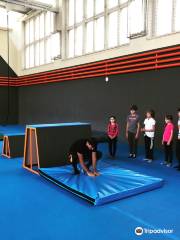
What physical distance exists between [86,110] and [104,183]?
22.4ft

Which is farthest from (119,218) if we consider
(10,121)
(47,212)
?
(10,121)

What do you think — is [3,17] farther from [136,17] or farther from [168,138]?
[168,138]

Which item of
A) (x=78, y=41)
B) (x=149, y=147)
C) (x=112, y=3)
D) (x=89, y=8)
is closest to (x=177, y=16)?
(x=112, y=3)

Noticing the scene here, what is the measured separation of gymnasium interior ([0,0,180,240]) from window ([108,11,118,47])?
35 mm

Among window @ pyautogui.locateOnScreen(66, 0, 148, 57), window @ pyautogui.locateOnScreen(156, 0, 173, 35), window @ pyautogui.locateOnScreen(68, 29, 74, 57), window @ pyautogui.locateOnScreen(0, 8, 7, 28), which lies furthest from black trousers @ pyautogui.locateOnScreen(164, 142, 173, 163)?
window @ pyautogui.locateOnScreen(0, 8, 7, 28)

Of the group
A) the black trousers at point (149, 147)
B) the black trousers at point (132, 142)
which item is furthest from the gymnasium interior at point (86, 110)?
the black trousers at point (132, 142)

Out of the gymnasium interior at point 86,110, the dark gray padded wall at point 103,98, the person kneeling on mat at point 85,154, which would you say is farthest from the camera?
the dark gray padded wall at point 103,98

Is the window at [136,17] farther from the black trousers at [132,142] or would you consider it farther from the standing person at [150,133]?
the black trousers at [132,142]

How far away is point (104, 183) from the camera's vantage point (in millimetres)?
4492

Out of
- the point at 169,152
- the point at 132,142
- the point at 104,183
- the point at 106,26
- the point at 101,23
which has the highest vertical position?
the point at 101,23

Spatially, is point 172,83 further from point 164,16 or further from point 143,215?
point 143,215

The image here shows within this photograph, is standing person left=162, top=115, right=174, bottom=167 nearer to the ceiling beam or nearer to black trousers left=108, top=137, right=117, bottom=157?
black trousers left=108, top=137, right=117, bottom=157

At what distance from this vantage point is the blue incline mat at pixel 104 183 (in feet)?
13.2

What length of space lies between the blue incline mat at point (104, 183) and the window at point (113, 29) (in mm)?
5731
